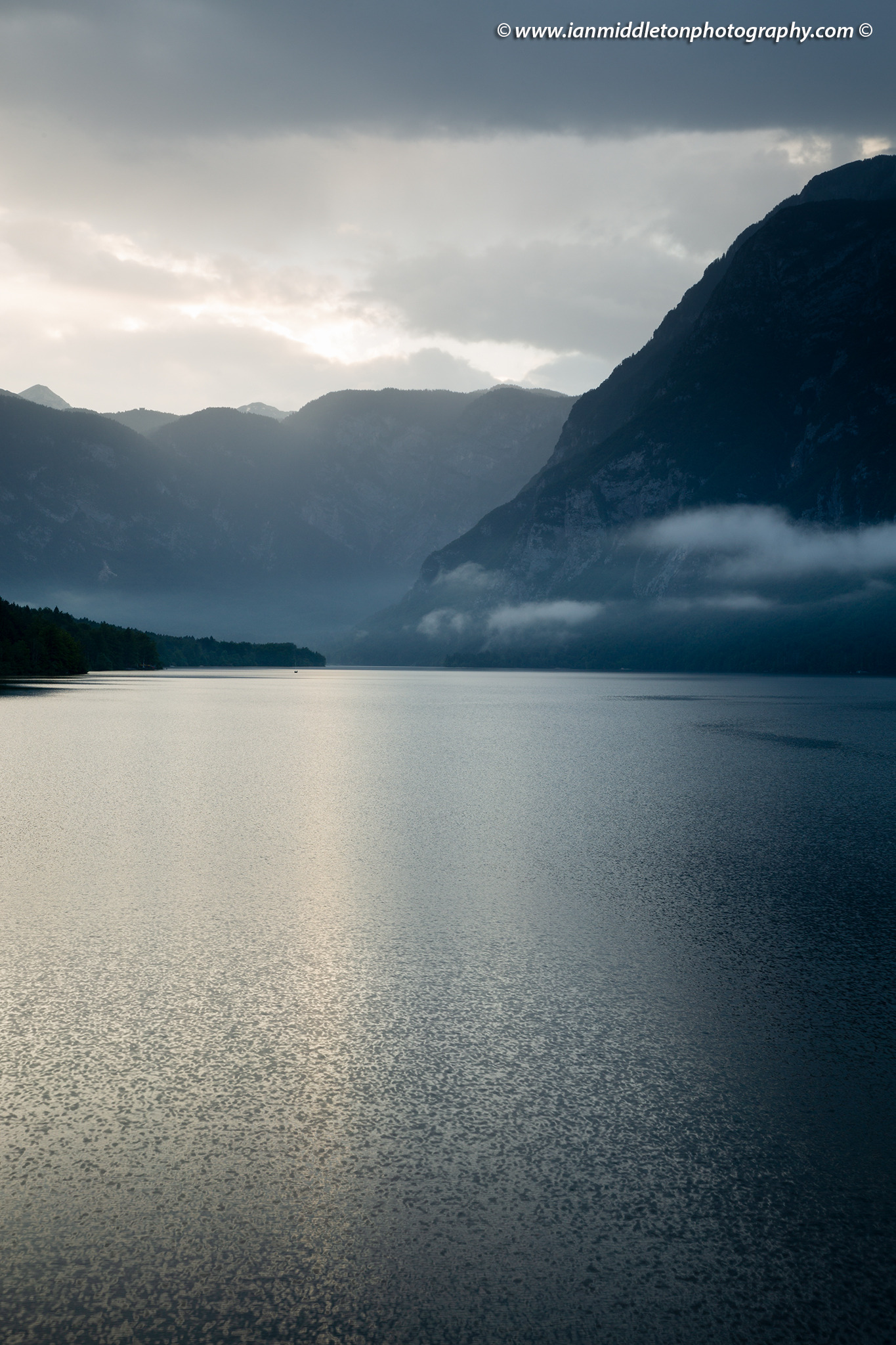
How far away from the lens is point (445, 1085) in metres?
8.69

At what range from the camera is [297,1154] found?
24.0 feet

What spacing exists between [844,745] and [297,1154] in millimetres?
49108

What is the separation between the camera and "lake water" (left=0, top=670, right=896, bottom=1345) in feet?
19.0

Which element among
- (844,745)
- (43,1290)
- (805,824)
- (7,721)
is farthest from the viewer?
(7,721)

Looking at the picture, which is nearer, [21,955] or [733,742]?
[21,955]

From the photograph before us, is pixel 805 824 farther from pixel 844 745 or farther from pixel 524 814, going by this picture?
pixel 844 745

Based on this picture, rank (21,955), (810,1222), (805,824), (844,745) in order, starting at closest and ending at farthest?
(810,1222)
(21,955)
(805,824)
(844,745)

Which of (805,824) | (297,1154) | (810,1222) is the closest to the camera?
(810,1222)

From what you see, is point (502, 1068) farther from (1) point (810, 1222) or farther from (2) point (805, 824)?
(2) point (805, 824)

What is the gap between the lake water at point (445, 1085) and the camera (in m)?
5.80

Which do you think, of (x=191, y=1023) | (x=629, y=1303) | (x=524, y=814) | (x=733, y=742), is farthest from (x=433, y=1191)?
(x=733, y=742)

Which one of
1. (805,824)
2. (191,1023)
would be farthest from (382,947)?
(805,824)

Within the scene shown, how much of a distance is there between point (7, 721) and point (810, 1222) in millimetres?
61214

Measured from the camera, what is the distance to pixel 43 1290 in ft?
18.8
